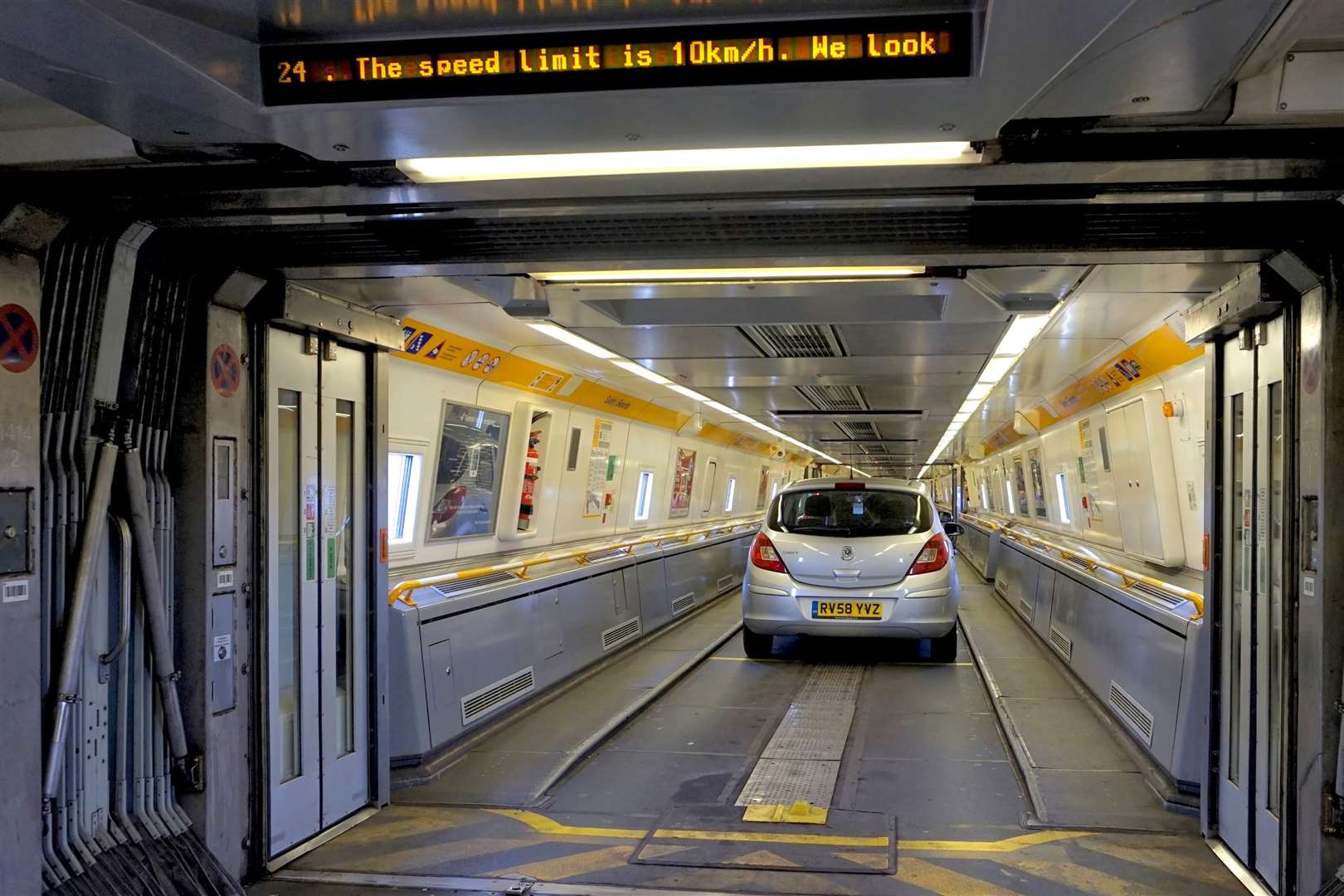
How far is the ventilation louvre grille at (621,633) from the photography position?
33.9 ft

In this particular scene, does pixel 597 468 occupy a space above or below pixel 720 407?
below

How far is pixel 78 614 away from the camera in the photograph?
3.68 meters

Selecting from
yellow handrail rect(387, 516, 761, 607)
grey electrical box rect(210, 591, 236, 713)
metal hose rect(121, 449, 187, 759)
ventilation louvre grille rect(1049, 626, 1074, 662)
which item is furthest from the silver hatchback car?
metal hose rect(121, 449, 187, 759)

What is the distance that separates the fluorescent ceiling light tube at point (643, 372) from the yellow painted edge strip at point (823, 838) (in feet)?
17.3

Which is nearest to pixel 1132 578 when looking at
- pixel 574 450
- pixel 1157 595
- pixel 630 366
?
pixel 1157 595

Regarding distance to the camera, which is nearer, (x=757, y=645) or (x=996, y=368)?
Answer: (x=996, y=368)

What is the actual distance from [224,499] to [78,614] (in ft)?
2.99

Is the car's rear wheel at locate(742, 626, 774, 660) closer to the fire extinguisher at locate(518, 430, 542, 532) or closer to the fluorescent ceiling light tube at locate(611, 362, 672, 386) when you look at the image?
the fluorescent ceiling light tube at locate(611, 362, 672, 386)

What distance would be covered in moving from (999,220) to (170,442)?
3.49 m

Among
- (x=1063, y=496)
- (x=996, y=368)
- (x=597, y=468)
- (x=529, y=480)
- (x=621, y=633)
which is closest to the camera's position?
(x=996, y=368)

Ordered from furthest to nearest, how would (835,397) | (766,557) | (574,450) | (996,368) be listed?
(835,397) → (574,450) → (996,368) → (766,557)

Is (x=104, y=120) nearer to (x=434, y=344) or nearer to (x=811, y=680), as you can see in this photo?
(x=434, y=344)

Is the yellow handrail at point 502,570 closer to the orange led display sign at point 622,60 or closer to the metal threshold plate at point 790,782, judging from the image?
the metal threshold plate at point 790,782

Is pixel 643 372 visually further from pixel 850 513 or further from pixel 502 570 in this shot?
pixel 502 570
